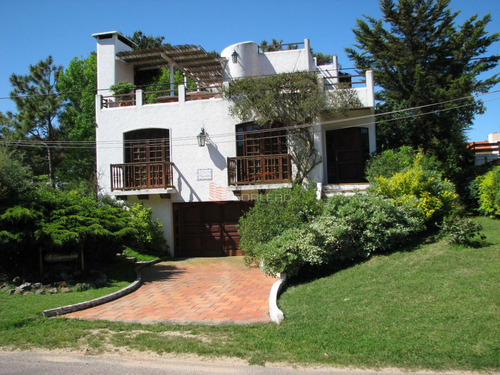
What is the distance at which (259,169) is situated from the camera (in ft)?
46.6

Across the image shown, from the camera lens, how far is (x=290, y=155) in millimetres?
14117

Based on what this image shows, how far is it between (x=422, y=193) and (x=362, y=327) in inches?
226

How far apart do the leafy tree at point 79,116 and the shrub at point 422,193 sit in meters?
18.7

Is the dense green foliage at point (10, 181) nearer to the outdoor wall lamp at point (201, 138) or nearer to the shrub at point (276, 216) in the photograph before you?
the shrub at point (276, 216)

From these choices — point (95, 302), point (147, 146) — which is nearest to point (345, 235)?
point (95, 302)

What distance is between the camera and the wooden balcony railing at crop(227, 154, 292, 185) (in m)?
14.0

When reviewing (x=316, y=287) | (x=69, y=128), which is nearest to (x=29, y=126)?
(x=69, y=128)

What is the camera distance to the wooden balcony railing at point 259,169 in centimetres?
1403

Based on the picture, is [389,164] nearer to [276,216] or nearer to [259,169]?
[259,169]

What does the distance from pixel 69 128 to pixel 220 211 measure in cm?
1435

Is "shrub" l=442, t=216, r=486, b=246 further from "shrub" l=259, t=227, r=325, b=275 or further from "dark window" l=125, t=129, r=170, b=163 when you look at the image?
"dark window" l=125, t=129, r=170, b=163

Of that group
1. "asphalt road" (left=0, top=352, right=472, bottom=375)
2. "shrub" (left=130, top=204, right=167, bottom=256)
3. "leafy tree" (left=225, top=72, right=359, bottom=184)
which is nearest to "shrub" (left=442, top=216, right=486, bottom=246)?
"asphalt road" (left=0, top=352, right=472, bottom=375)

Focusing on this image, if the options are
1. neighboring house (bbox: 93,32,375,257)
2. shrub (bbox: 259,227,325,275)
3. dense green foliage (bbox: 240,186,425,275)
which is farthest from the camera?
neighboring house (bbox: 93,32,375,257)

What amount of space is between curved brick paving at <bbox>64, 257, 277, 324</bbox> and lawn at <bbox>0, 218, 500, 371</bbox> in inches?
18.9
